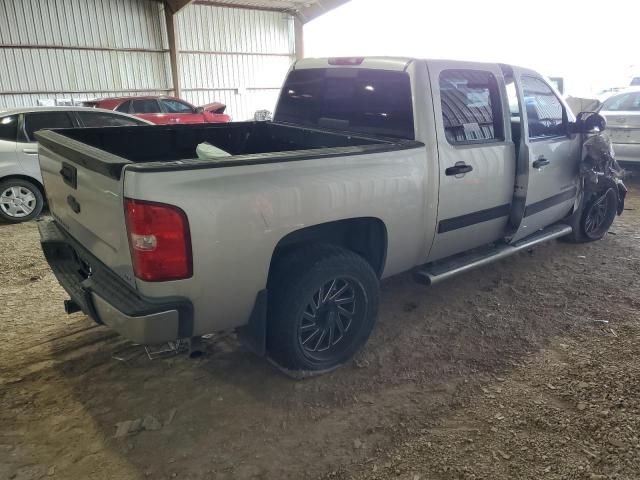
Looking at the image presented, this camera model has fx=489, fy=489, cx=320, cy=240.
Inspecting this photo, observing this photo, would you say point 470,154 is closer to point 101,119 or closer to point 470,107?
point 470,107

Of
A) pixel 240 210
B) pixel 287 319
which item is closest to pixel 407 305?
pixel 287 319

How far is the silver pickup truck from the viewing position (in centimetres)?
226

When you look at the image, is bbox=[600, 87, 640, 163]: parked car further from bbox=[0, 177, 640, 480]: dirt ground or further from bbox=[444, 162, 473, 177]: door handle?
bbox=[444, 162, 473, 177]: door handle

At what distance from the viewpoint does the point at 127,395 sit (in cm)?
283

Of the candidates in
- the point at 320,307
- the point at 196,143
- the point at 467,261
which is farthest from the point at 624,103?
the point at 320,307

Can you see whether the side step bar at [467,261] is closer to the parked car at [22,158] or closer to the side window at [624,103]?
the parked car at [22,158]

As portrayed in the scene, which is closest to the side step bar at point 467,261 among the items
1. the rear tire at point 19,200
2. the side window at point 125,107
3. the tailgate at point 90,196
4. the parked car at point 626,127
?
the tailgate at point 90,196

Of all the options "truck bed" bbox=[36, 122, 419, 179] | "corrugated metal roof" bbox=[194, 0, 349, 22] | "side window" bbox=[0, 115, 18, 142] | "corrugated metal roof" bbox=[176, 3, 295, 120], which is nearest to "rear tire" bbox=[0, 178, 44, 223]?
"side window" bbox=[0, 115, 18, 142]

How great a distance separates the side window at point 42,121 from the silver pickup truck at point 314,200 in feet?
11.8

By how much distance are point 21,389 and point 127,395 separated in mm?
635

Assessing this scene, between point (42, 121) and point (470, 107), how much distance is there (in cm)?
562

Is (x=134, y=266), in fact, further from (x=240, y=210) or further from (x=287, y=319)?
(x=287, y=319)

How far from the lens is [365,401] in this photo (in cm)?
279

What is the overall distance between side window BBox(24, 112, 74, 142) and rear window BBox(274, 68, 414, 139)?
384 cm
